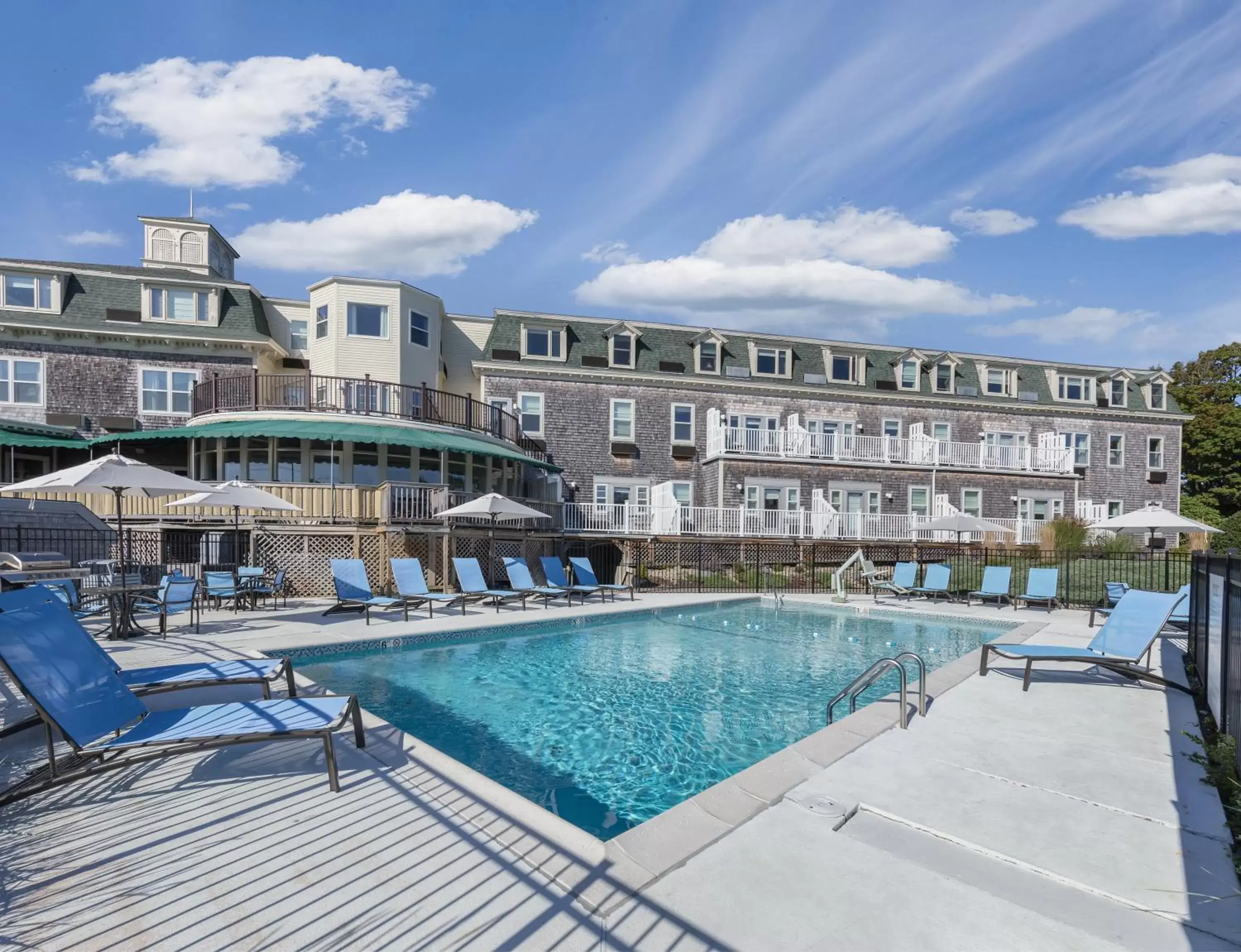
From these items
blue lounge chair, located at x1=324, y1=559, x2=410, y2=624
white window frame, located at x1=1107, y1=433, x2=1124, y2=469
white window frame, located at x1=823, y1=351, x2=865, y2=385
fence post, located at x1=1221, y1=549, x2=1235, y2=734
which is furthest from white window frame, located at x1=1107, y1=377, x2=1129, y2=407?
blue lounge chair, located at x1=324, y1=559, x2=410, y2=624

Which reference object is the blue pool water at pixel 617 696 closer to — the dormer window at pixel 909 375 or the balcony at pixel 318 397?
the balcony at pixel 318 397

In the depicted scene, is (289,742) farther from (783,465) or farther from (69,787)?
(783,465)

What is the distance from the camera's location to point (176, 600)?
1080 cm

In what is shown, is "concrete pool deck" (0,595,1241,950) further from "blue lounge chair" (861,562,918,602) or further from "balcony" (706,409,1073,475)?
"balcony" (706,409,1073,475)

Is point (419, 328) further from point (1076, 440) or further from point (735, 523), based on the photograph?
point (1076, 440)

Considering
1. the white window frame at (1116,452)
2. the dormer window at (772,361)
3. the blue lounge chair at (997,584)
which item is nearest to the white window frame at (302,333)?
the dormer window at (772,361)

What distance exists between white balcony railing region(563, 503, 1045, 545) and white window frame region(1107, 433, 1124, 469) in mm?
9714

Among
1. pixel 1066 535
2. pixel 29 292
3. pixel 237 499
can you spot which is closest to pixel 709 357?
pixel 1066 535

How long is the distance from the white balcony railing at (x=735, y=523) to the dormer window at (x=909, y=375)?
780 cm

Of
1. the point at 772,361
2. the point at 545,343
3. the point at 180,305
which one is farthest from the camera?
the point at 772,361

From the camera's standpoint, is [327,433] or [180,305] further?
[180,305]

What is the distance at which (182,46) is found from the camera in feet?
47.7

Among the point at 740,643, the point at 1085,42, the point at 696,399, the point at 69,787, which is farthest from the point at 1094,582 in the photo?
the point at 69,787

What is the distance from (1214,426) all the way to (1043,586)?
34.5 m
